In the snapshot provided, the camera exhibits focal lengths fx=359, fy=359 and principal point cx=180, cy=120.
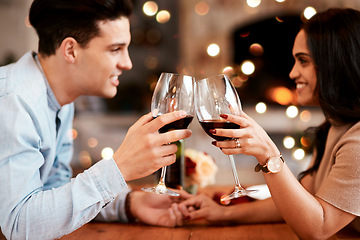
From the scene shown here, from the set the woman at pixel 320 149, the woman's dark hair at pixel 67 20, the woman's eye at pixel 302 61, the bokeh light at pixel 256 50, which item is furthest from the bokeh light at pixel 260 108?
the woman's dark hair at pixel 67 20

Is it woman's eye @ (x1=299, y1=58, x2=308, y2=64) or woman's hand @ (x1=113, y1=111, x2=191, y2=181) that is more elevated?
woman's eye @ (x1=299, y1=58, x2=308, y2=64)

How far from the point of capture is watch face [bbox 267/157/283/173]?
854 millimetres

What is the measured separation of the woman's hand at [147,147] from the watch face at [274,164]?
21 centimetres

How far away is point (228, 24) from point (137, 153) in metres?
3.23

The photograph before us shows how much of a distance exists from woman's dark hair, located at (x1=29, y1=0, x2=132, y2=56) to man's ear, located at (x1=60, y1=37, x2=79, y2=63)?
0.02 meters

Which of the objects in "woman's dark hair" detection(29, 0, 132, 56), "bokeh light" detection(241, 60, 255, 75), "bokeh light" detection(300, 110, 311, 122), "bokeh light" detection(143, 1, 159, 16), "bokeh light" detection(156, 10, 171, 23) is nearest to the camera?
"woman's dark hair" detection(29, 0, 132, 56)

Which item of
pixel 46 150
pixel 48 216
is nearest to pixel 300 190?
pixel 48 216

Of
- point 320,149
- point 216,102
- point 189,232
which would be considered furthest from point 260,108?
point 216,102

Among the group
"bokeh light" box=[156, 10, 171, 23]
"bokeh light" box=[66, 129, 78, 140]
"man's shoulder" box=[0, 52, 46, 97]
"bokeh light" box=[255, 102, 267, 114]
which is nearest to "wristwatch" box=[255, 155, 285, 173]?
"man's shoulder" box=[0, 52, 46, 97]

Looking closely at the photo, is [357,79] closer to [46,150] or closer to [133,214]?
[133,214]

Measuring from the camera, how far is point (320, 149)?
126cm

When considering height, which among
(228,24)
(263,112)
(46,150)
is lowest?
(263,112)

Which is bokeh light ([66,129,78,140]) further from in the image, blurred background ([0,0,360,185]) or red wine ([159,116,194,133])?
red wine ([159,116,194,133])

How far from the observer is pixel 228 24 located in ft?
12.5
